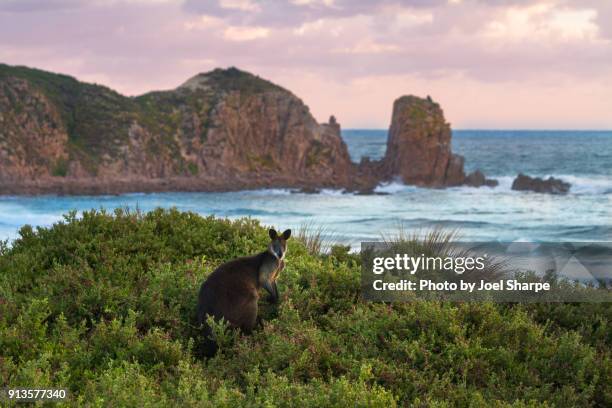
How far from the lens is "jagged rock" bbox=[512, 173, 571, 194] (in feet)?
249

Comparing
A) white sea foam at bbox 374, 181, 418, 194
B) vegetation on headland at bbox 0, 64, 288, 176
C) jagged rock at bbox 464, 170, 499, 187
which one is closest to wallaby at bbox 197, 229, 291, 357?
white sea foam at bbox 374, 181, 418, 194

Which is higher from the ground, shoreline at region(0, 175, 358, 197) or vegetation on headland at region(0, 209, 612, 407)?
vegetation on headland at region(0, 209, 612, 407)

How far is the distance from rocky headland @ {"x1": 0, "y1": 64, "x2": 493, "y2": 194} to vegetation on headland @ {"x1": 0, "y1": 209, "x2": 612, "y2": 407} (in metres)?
65.7

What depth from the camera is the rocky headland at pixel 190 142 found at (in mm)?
78438

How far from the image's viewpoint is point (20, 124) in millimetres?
79938

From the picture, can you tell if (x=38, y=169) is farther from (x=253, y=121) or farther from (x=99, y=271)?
(x=99, y=271)

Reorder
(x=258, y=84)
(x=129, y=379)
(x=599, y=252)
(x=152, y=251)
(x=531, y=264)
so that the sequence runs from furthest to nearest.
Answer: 1. (x=258, y=84)
2. (x=599, y=252)
3. (x=531, y=264)
4. (x=152, y=251)
5. (x=129, y=379)

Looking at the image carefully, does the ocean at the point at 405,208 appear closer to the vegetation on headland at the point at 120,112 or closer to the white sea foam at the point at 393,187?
the white sea foam at the point at 393,187

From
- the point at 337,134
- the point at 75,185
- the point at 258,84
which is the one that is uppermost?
the point at 258,84

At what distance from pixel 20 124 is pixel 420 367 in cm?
8107

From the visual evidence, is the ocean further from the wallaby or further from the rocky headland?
the wallaby

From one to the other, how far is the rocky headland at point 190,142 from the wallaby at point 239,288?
67.4 meters

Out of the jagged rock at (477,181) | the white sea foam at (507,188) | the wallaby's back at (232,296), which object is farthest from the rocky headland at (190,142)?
the wallaby's back at (232,296)

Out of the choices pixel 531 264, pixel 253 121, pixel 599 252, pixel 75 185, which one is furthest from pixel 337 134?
pixel 531 264
